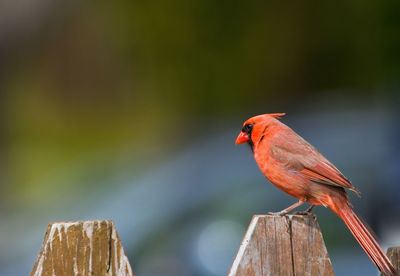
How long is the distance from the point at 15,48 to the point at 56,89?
0.69 metres

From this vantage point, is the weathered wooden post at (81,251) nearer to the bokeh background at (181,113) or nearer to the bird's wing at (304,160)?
the bird's wing at (304,160)

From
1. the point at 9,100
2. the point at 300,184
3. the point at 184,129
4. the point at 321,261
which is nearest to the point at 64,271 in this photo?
the point at 321,261

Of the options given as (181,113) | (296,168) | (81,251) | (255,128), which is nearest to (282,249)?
(81,251)

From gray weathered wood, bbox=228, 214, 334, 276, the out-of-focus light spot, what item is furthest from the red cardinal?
the out-of-focus light spot

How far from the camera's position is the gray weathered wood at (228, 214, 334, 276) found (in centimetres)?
308

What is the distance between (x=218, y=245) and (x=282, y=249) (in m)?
2.71

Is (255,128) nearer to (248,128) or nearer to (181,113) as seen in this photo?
(248,128)

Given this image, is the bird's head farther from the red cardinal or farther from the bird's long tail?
the bird's long tail

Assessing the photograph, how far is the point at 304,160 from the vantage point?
4.30 metres

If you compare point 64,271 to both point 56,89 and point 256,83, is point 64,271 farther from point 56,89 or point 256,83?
point 56,89

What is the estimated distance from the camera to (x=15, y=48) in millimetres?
12914

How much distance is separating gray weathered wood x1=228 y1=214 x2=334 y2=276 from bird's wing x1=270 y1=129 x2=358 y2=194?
0.85 m

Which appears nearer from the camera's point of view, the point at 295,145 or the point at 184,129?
the point at 295,145

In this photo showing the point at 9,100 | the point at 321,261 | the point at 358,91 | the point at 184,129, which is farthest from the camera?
the point at 9,100
